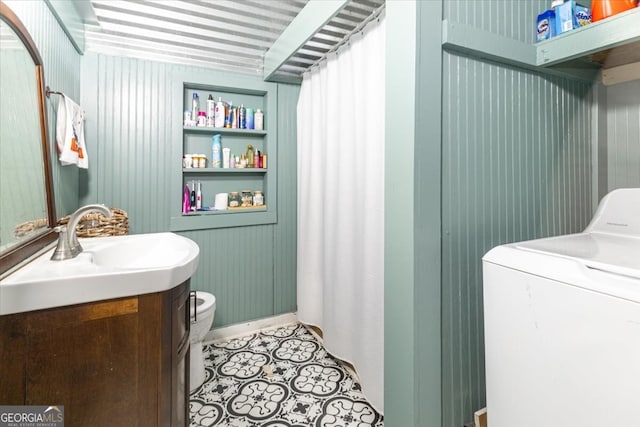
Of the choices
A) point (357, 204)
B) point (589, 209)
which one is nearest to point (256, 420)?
point (357, 204)

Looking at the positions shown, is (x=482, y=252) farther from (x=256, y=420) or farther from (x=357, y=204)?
(x=256, y=420)

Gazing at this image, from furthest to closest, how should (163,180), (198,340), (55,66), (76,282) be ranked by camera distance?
(163,180) → (198,340) → (55,66) → (76,282)

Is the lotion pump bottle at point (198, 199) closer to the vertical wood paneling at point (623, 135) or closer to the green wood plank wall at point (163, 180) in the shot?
the green wood plank wall at point (163, 180)

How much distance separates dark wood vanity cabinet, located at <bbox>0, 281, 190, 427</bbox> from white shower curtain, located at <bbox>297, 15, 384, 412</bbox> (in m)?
1.05

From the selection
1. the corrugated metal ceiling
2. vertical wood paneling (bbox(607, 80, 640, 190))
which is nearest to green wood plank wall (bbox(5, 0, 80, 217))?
the corrugated metal ceiling

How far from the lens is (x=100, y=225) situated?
5.58 ft

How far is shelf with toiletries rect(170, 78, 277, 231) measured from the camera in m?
2.33

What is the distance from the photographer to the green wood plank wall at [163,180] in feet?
6.62

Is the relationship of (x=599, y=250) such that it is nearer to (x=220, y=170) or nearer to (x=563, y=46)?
(x=563, y=46)

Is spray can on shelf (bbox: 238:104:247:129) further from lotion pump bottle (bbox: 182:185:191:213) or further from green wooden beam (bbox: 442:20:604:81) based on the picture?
green wooden beam (bbox: 442:20:604:81)

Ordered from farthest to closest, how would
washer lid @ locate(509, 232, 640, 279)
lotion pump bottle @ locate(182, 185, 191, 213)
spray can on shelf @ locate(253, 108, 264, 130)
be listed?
spray can on shelf @ locate(253, 108, 264, 130) < lotion pump bottle @ locate(182, 185, 191, 213) < washer lid @ locate(509, 232, 640, 279)

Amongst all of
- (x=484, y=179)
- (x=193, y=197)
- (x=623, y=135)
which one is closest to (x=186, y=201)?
(x=193, y=197)

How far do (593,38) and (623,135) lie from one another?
0.71 metres

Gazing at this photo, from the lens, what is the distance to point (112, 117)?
6.68ft
